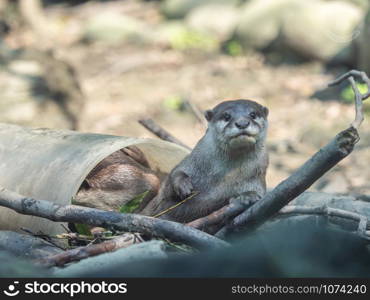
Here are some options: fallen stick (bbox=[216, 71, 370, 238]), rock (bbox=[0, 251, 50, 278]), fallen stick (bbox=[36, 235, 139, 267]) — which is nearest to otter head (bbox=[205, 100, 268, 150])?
fallen stick (bbox=[216, 71, 370, 238])

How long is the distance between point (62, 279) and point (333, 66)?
7744 millimetres

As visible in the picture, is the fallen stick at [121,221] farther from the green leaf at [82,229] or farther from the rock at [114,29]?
the rock at [114,29]

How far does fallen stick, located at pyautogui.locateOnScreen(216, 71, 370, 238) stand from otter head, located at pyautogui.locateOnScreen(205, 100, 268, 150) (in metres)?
0.54

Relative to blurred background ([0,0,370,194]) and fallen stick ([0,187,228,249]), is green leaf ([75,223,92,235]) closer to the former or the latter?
fallen stick ([0,187,228,249])

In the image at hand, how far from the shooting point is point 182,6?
12484 millimetres

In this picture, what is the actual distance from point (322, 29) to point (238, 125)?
268 inches

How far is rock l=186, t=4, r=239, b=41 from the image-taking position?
11.5m

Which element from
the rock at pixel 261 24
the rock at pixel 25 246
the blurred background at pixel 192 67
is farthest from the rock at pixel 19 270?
the rock at pixel 261 24

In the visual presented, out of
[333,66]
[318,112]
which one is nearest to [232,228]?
[318,112]

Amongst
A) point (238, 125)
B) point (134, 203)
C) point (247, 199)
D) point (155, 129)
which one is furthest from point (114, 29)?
point (247, 199)

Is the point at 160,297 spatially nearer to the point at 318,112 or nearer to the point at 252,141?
the point at 252,141

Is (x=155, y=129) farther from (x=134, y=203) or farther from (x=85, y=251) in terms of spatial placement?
(x=85, y=251)

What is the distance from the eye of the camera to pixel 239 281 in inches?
82.9

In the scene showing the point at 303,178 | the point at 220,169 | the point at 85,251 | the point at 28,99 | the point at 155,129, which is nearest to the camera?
the point at 303,178
